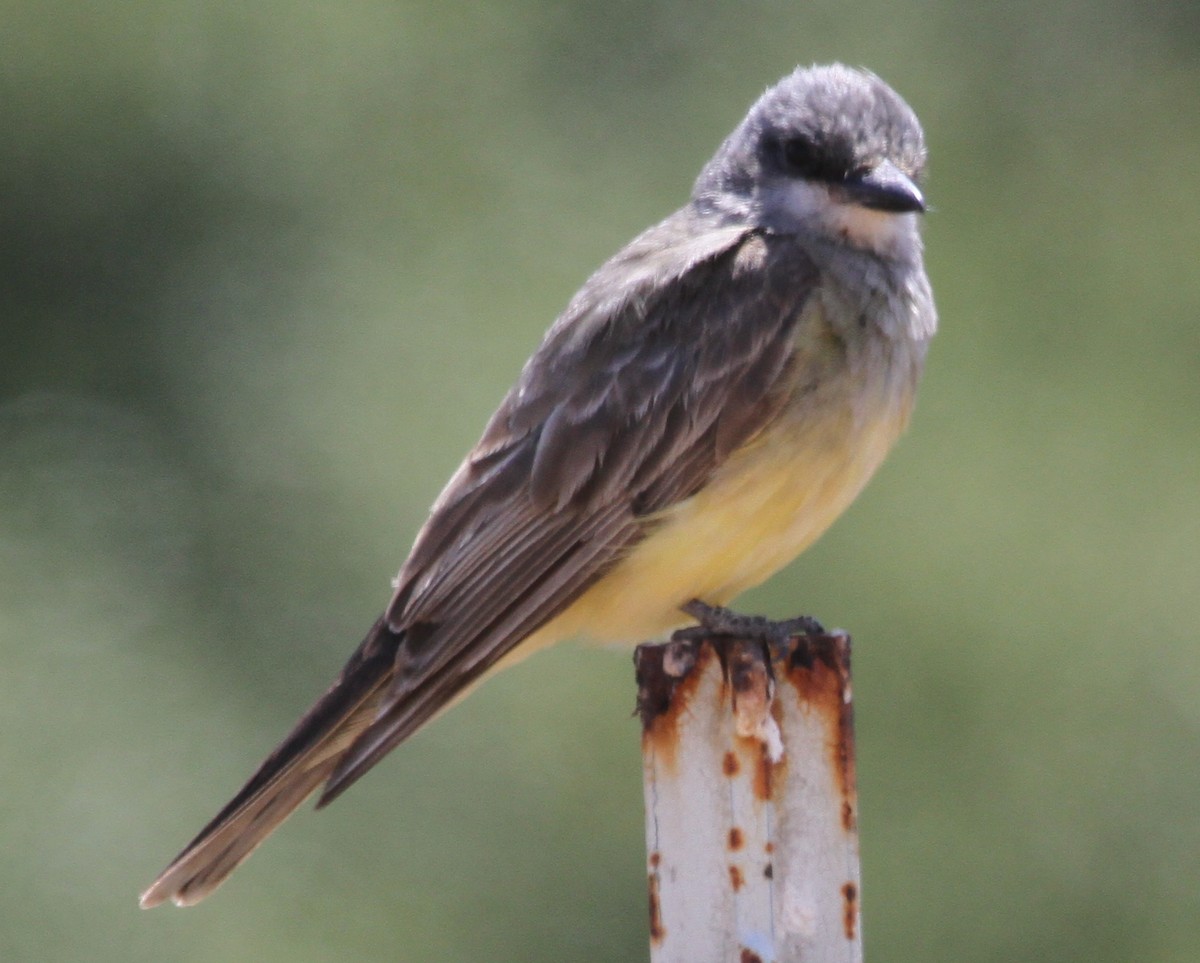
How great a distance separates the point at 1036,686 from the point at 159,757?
3.76 meters

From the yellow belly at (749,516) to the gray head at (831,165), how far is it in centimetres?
51

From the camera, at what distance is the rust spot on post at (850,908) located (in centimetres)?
355

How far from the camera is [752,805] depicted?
363cm

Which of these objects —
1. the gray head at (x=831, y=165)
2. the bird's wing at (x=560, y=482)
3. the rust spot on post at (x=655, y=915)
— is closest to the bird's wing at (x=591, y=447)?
the bird's wing at (x=560, y=482)

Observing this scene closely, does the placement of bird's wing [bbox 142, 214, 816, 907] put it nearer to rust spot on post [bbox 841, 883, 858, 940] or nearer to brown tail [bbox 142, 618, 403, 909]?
brown tail [bbox 142, 618, 403, 909]

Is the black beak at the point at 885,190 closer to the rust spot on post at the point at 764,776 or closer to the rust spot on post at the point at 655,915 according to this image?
the rust spot on post at the point at 764,776

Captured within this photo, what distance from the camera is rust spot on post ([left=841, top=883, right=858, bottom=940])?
140 inches

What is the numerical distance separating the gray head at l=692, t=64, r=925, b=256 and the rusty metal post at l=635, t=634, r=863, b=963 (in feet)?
5.64

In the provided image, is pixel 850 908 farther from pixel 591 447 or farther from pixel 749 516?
pixel 591 447

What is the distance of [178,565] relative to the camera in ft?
36.5

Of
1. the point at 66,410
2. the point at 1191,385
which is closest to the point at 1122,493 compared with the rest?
the point at 1191,385

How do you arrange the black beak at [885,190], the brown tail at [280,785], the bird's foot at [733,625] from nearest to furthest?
the bird's foot at [733,625] < the brown tail at [280,785] < the black beak at [885,190]

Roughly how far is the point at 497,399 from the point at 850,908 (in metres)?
6.34

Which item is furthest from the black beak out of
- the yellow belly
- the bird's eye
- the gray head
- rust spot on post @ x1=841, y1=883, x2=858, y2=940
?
rust spot on post @ x1=841, y1=883, x2=858, y2=940
